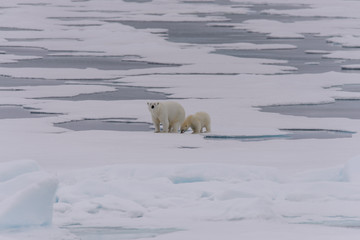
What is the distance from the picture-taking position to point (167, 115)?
315 inches

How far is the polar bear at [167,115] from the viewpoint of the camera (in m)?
7.93

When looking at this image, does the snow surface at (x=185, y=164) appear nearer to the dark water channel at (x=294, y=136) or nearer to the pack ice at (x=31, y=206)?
the pack ice at (x=31, y=206)

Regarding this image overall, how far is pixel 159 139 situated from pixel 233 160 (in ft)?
3.84

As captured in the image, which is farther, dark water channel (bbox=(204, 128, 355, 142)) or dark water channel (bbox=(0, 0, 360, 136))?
dark water channel (bbox=(0, 0, 360, 136))

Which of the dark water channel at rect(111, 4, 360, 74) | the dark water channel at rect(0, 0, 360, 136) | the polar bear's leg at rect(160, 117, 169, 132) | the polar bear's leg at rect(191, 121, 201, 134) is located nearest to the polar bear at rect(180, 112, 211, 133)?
the polar bear's leg at rect(191, 121, 201, 134)

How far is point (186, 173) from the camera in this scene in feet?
18.2

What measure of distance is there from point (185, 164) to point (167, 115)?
2.30 metres

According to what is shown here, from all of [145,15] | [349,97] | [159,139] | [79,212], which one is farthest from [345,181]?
[145,15]

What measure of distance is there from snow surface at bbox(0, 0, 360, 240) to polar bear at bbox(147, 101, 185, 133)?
149 mm

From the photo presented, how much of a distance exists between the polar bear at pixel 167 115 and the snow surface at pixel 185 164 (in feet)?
0.49

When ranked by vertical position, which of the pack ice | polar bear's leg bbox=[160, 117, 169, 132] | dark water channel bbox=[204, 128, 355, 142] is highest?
the pack ice

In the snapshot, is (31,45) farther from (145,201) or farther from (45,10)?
(145,201)

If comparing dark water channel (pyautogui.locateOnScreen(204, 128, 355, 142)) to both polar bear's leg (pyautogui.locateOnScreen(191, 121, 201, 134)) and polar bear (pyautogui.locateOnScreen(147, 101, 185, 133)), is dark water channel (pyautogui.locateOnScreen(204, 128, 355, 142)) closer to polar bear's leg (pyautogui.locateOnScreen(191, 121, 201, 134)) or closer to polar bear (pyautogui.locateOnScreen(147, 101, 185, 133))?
polar bear's leg (pyautogui.locateOnScreen(191, 121, 201, 134))

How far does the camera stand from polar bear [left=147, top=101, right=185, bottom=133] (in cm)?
793
